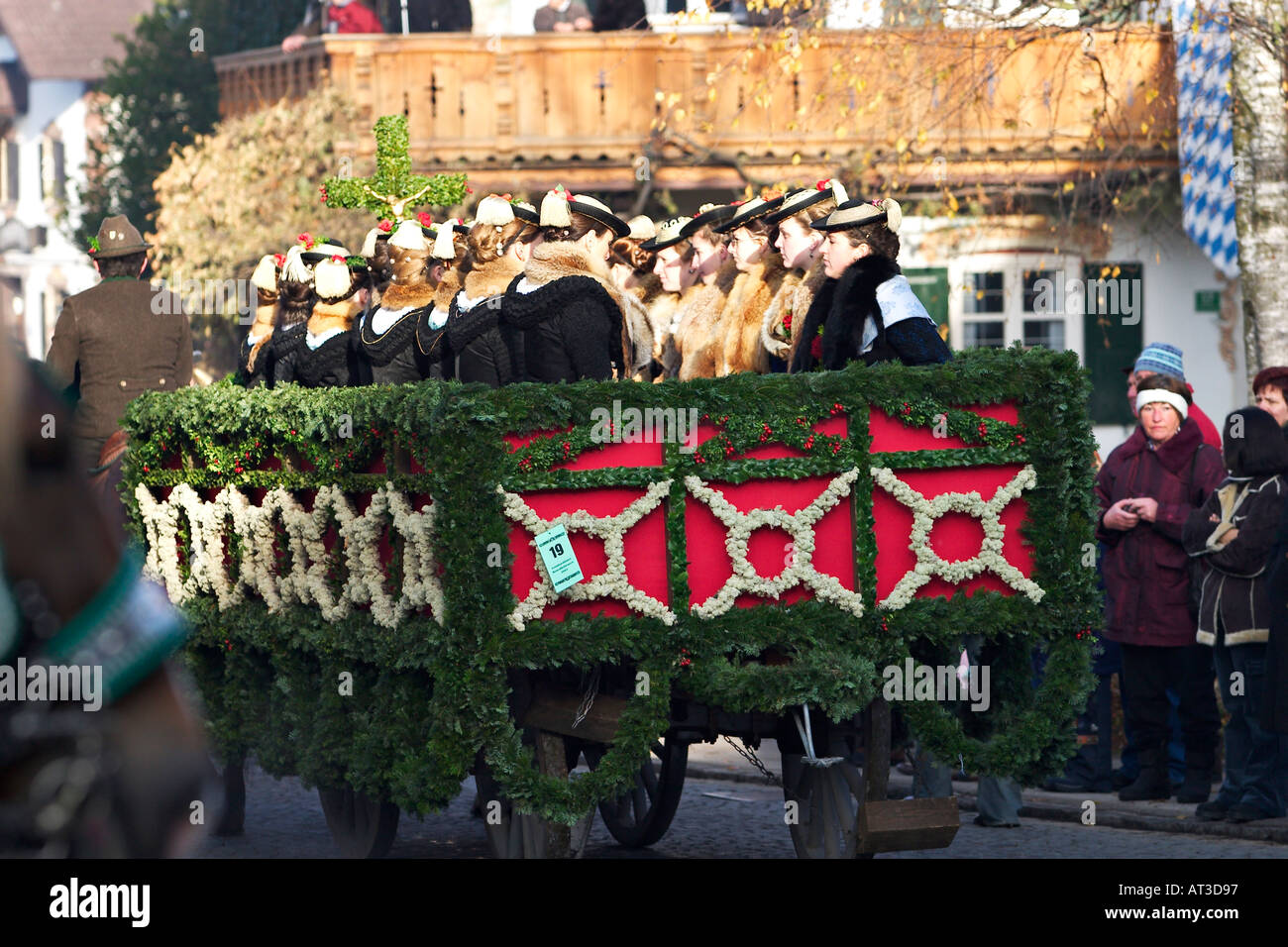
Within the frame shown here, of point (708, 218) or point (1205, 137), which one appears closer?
point (708, 218)

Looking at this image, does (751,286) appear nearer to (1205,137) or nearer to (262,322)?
(262,322)

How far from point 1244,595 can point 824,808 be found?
286cm

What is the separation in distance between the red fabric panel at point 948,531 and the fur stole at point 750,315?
1579 mm

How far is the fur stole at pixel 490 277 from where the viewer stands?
880 centimetres

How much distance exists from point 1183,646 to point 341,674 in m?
4.09

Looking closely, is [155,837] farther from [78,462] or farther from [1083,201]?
[1083,201]

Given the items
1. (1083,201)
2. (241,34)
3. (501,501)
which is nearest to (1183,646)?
(501,501)

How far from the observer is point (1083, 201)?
20312mm

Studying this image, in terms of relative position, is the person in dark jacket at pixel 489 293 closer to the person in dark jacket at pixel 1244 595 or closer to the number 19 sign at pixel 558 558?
the number 19 sign at pixel 558 558

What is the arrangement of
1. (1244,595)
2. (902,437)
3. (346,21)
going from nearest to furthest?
(902,437)
(1244,595)
(346,21)

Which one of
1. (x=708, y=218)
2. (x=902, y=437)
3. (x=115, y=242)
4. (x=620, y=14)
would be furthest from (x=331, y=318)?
(x=620, y=14)

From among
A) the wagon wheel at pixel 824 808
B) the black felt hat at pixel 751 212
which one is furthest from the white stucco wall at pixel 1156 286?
the wagon wheel at pixel 824 808

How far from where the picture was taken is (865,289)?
7.82 metres

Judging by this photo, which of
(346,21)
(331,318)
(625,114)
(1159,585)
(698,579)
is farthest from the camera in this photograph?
(346,21)
